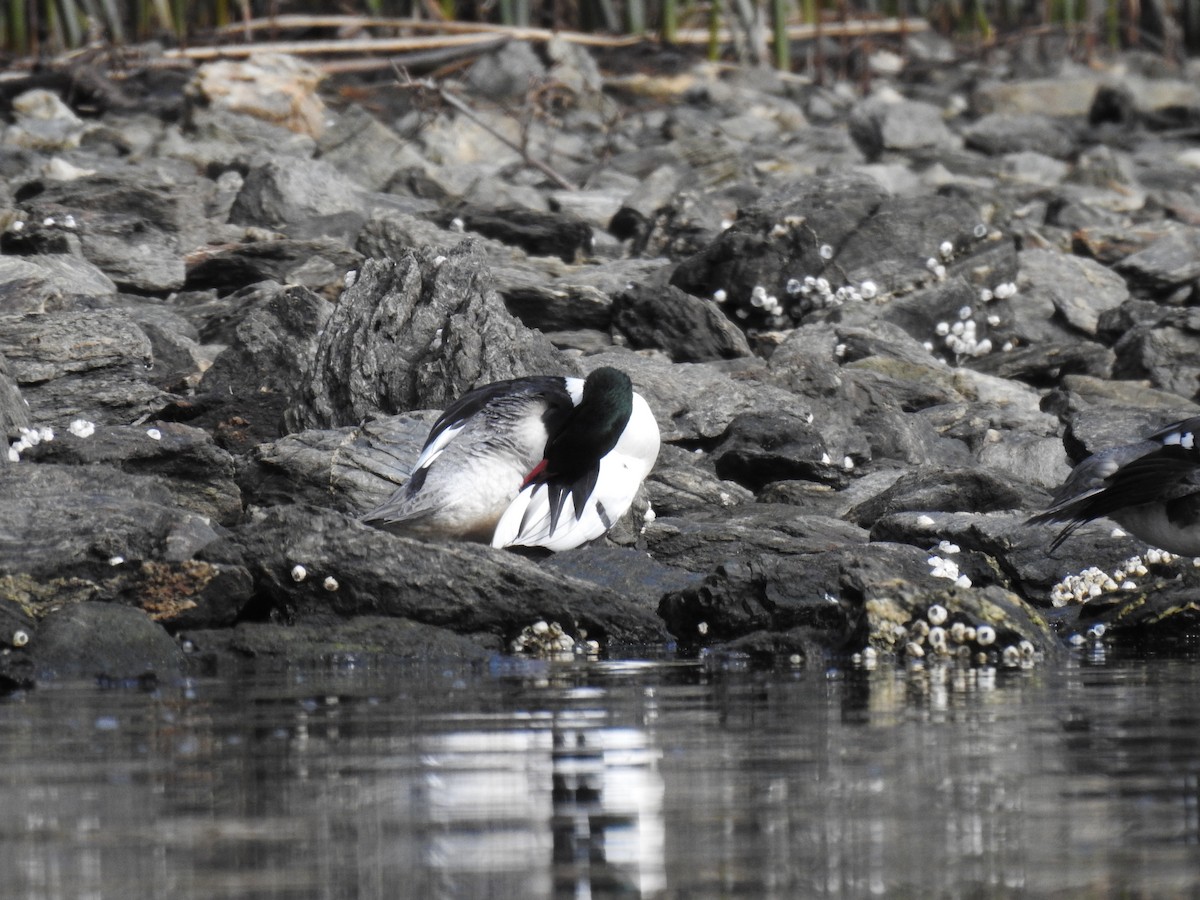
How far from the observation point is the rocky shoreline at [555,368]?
837 centimetres

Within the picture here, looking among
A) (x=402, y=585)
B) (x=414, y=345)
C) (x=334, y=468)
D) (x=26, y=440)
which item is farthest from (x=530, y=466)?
(x=26, y=440)

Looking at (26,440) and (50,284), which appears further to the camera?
(50,284)

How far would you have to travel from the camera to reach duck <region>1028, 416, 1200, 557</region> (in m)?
8.94

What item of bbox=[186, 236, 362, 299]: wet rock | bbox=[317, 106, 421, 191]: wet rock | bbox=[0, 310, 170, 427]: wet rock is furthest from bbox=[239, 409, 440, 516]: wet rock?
bbox=[317, 106, 421, 191]: wet rock

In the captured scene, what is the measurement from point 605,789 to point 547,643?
3.62m

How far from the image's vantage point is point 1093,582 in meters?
9.56

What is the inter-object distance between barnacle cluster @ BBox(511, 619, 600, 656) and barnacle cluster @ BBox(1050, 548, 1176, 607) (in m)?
2.43

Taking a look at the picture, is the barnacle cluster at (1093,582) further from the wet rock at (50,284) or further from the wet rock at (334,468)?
the wet rock at (50,284)

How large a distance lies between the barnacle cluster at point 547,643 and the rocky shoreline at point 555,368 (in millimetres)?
11

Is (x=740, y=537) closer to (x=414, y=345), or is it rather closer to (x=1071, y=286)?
(x=414, y=345)

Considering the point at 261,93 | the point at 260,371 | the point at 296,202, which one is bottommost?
the point at 260,371

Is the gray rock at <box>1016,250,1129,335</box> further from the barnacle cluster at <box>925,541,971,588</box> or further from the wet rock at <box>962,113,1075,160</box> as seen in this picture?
the wet rock at <box>962,113,1075,160</box>

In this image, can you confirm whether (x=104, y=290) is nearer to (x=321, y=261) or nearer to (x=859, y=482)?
(x=321, y=261)

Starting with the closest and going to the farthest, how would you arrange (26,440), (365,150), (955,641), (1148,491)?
(955,641) < (1148,491) < (26,440) < (365,150)
